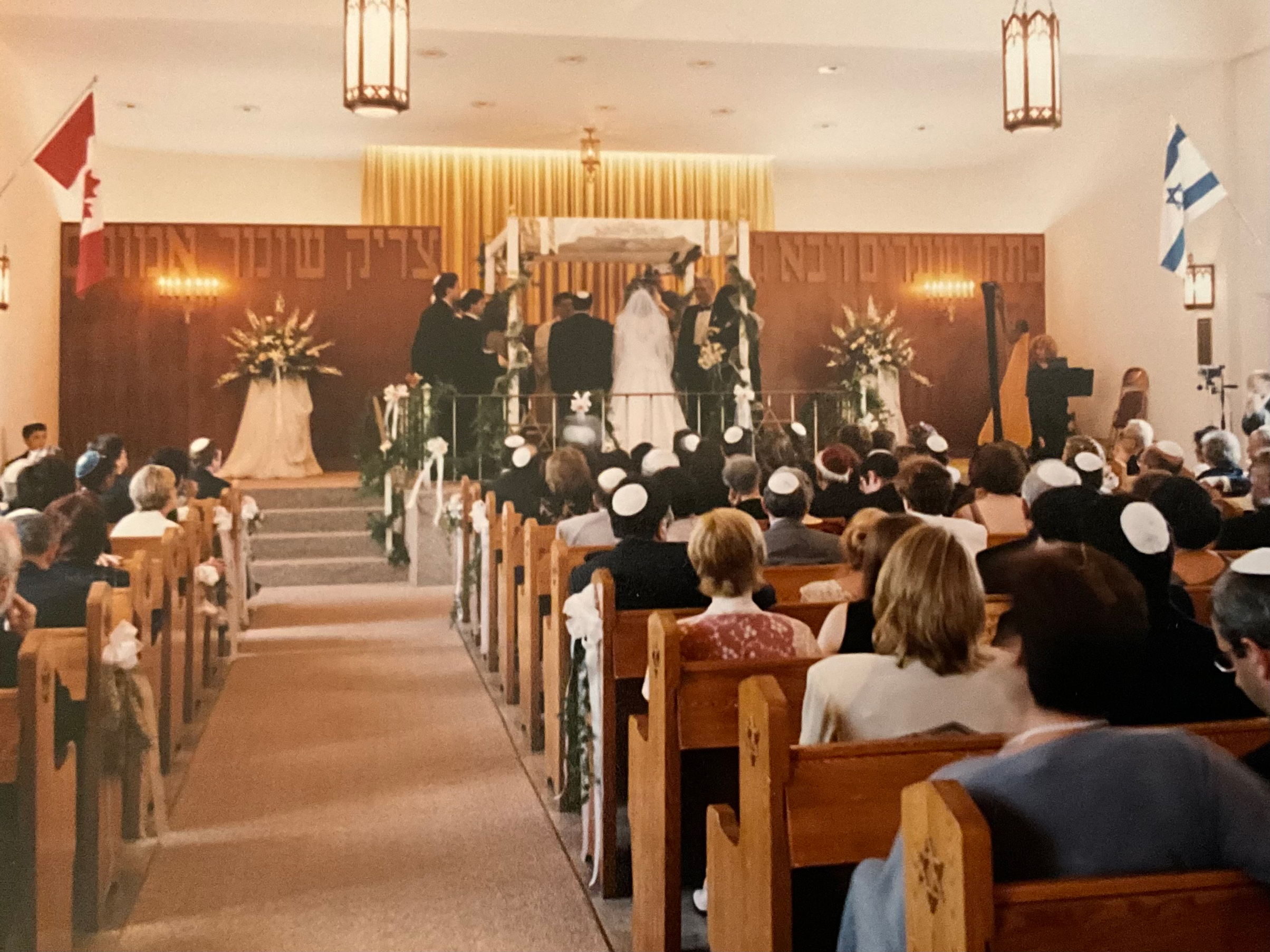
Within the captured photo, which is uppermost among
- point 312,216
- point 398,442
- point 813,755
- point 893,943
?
point 312,216

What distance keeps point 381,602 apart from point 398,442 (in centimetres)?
204

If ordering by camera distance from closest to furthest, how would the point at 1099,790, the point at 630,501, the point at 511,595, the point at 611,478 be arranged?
the point at 1099,790, the point at 630,501, the point at 611,478, the point at 511,595

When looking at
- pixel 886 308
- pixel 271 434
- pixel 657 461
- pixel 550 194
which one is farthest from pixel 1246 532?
pixel 550 194

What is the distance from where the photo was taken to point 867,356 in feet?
48.8

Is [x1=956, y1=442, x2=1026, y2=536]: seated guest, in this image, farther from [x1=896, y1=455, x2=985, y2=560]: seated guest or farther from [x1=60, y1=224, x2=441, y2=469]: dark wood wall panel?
[x1=60, y1=224, x2=441, y2=469]: dark wood wall panel

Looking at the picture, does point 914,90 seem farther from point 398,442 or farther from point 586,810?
point 586,810

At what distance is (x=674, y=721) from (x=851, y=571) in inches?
41.7

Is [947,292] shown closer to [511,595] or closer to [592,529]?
[511,595]

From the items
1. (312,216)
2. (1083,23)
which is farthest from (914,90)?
(312,216)

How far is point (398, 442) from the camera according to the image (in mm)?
11164

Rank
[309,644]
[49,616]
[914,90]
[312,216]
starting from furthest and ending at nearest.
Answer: [312,216]
[914,90]
[309,644]
[49,616]

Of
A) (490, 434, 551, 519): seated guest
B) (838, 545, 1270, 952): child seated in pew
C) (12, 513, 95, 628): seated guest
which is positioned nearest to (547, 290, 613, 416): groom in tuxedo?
(490, 434, 551, 519): seated guest

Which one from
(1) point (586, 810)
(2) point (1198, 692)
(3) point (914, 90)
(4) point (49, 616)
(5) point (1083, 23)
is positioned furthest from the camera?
(3) point (914, 90)

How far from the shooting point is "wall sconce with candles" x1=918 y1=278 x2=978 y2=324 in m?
16.1
